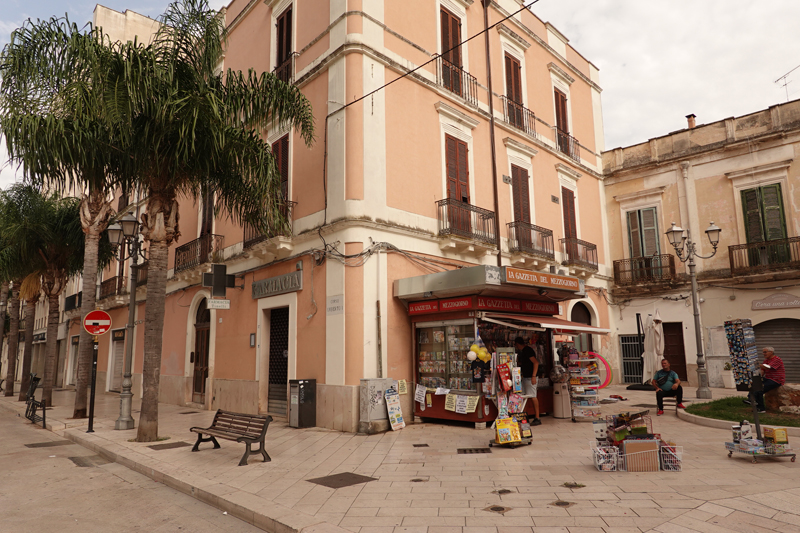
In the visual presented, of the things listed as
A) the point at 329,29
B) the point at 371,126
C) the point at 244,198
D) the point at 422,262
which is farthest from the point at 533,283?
the point at 329,29

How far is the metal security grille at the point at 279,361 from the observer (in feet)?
42.8

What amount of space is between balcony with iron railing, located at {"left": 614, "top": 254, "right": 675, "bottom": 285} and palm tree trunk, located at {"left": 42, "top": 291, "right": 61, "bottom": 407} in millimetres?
20126

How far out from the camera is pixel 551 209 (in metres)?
17.5

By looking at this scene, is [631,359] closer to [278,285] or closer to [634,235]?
[634,235]

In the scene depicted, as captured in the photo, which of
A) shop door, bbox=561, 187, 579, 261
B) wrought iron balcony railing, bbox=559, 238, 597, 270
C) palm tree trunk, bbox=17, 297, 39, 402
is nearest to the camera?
wrought iron balcony railing, bbox=559, 238, 597, 270

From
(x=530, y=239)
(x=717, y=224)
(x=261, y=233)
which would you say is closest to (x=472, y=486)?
(x=261, y=233)

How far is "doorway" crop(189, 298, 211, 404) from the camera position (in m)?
16.3

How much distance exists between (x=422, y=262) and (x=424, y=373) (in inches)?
103

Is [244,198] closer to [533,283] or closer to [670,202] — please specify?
[533,283]

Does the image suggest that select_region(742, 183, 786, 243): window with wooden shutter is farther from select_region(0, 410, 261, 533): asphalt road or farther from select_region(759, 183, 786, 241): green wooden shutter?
select_region(0, 410, 261, 533): asphalt road

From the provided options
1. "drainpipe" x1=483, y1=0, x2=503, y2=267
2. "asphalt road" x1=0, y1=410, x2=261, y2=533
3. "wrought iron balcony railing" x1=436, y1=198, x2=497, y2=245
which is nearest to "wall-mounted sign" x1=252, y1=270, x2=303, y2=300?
"wrought iron balcony railing" x1=436, y1=198, x2=497, y2=245

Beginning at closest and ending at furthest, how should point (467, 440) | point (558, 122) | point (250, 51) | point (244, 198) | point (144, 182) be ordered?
point (467, 440)
point (144, 182)
point (244, 198)
point (250, 51)
point (558, 122)

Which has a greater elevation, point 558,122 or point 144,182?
point 558,122

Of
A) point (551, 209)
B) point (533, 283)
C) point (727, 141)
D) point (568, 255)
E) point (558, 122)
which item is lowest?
point (533, 283)
